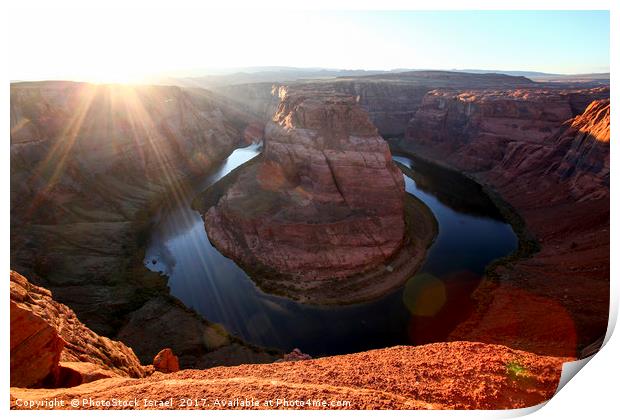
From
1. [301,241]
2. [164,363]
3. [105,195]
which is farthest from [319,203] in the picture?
[105,195]

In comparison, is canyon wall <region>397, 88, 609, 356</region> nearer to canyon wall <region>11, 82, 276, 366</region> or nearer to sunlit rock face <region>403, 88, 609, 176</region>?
sunlit rock face <region>403, 88, 609, 176</region>

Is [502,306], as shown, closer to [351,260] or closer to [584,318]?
[584,318]

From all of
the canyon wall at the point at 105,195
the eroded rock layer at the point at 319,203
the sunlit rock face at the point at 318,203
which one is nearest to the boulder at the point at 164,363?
the canyon wall at the point at 105,195

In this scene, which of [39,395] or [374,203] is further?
[374,203]

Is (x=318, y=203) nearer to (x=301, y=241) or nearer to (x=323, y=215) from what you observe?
(x=323, y=215)

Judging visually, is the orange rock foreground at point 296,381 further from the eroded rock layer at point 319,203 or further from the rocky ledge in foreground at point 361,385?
the eroded rock layer at point 319,203

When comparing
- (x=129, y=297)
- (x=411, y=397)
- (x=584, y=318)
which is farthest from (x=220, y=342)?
(x=584, y=318)
